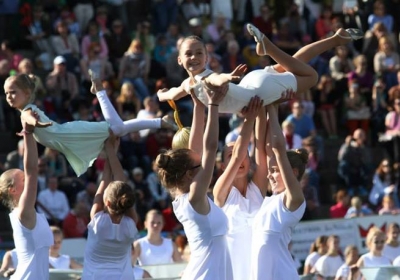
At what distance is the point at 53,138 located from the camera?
802 centimetres

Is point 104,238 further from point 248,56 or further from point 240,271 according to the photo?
point 248,56

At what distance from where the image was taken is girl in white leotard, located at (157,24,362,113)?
748 cm

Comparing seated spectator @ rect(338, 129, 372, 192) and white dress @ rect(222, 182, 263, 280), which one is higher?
white dress @ rect(222, 182, 263, 280)

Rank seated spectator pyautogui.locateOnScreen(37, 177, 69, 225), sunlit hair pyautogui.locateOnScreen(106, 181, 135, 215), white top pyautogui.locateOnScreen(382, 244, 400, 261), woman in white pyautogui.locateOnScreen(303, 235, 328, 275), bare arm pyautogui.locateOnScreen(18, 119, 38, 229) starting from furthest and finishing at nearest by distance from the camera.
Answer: seated spectator pyautogui.locateOnScreen(37, 177, 69, 225) → woman in white pyautogui.locateOnScreen(303, 235, 328, 275) → white top pyautogui.locateOnScreen(382, 244, 400, 261) → bare arm pyautogui.locateOnScreen(18, 119, 38, 229) → sunlit hair pyautogui.locateOnScreen(106, 181, 135, 215)

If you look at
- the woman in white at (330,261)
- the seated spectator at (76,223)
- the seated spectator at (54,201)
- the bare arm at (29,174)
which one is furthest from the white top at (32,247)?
the seated spectator at (54,201)

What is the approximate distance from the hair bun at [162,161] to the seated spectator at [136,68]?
10.6 metres

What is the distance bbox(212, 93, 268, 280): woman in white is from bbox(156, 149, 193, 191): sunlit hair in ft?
1.64

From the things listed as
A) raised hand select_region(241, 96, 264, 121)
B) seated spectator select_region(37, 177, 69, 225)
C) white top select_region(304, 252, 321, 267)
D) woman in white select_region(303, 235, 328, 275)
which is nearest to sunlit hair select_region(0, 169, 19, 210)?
raised hand select_region(241, 96, 264, 121)

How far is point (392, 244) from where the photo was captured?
1341 centimetres

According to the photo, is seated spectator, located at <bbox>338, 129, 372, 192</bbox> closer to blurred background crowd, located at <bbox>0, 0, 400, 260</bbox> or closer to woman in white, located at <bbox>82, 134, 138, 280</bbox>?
blurred background crowd, located at <bbox>0, 0, 400, 260</bbox>

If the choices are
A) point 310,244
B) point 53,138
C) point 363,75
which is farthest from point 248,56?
point 53,138

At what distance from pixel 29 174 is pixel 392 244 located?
6.56 metres

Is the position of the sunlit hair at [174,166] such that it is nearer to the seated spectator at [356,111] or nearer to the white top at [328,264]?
the white top at [328,264]

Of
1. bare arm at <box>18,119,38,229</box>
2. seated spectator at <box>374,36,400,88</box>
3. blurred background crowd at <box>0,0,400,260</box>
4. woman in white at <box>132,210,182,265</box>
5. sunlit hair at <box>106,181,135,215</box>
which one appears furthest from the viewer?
seated spectator at <box>374,36,400,88</box>
